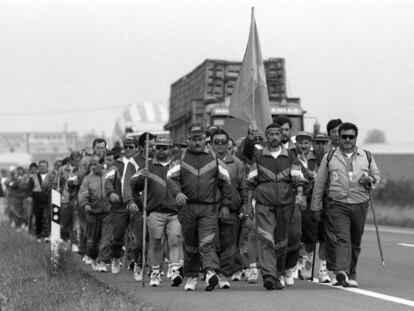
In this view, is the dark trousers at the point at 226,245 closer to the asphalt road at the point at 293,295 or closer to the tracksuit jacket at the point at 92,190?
the asphalt road at the point at 293,295

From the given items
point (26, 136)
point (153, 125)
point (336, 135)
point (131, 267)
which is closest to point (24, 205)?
point (153, 125)

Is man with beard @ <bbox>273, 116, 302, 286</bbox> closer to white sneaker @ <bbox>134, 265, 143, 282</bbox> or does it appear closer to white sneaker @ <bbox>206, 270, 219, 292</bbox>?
white sneaker @ <bbox>206, 270, 219, 292</bbox>

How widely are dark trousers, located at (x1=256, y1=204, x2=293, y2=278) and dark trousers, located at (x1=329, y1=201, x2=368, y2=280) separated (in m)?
0.57

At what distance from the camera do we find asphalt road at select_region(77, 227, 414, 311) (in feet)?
37.0

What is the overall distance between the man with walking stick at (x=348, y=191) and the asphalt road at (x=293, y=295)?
1.17ft

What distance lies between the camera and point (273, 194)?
42.6 ft

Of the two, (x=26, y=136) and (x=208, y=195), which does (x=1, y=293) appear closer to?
(x=208, y=195)

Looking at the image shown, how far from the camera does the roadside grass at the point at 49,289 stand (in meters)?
11.0

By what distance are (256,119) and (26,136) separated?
419 feet

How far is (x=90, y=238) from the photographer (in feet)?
56.7

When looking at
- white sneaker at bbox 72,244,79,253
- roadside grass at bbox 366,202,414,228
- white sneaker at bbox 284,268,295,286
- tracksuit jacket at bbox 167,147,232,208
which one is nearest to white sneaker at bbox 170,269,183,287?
tracksuit jacket at bbox 167,147,232,208

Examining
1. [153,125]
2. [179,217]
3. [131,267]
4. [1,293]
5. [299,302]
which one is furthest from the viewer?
[153,125]

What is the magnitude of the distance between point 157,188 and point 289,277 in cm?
189

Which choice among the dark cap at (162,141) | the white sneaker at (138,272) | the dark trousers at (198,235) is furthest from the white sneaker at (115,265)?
the dark trousers at (198,235)
